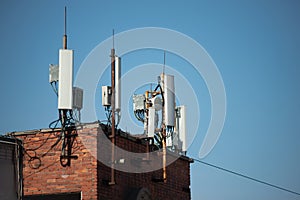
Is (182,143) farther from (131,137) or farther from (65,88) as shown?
(65,88)

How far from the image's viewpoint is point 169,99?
15.7 m

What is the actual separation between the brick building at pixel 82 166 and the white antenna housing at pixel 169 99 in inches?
49.1

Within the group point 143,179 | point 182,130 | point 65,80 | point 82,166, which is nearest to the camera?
point 82,166

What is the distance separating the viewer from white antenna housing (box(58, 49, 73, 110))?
1322 centimetres

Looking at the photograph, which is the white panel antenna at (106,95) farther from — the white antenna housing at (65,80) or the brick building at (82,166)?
the white antenna housing at (65,80)

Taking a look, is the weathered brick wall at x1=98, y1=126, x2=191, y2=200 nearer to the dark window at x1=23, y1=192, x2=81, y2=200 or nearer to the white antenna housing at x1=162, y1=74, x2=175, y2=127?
the dark window at x1=23, y1=192, x2=81, y2=200

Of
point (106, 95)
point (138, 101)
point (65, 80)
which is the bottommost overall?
point (106, 95)

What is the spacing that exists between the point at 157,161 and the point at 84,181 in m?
2.83

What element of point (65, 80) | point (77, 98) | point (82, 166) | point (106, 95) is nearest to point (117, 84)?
point (106, 95)

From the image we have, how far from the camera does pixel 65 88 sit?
13.2 metres

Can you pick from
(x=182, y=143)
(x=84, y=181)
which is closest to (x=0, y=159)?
(x=84, y=181)

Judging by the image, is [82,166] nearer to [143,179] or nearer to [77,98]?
[77,98]

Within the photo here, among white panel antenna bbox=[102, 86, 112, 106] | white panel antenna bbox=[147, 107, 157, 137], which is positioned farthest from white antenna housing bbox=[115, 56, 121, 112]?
white panel antenna bbox=[147, 107, 157, 137]

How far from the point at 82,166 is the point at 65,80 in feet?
6.04
